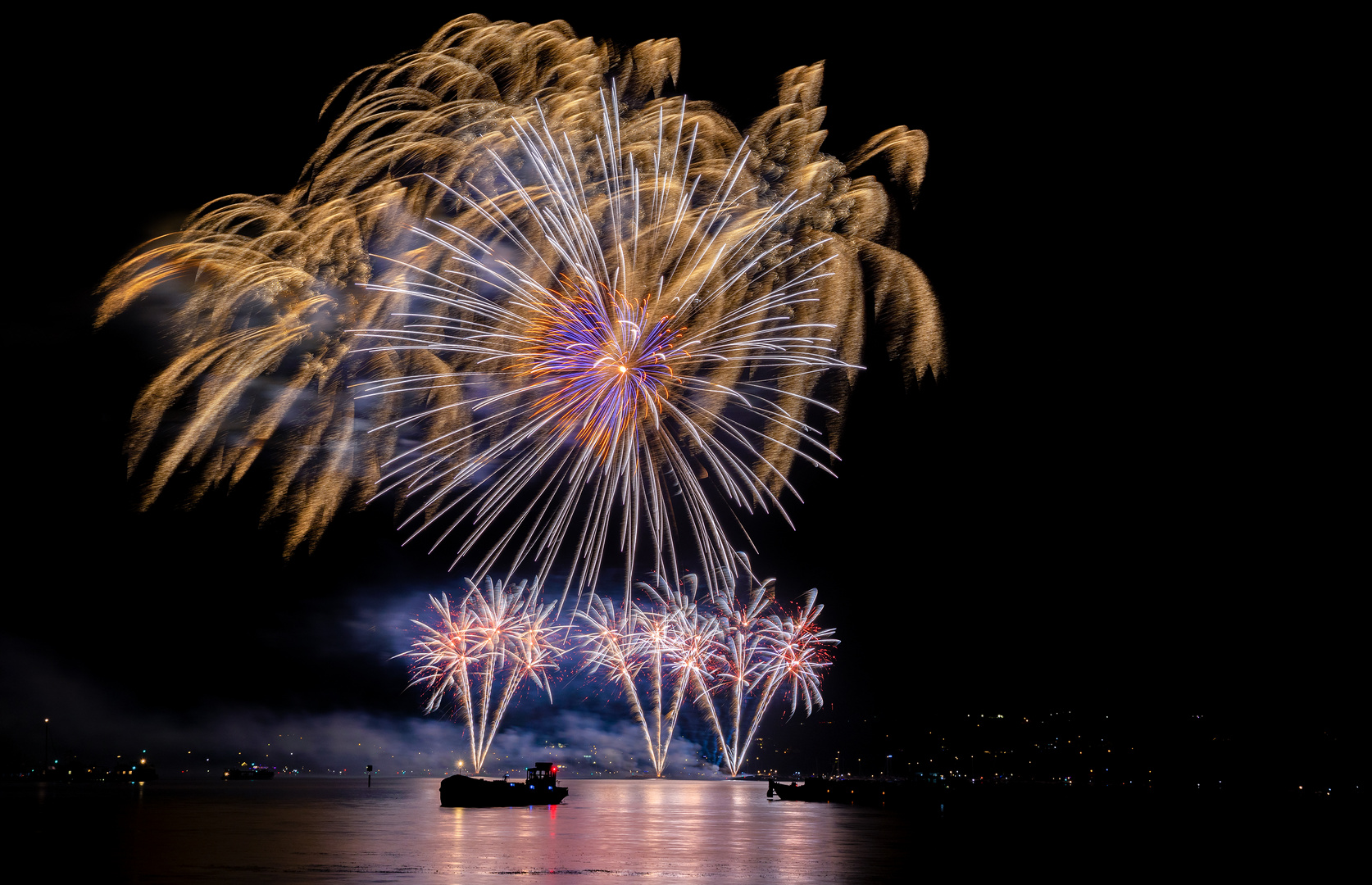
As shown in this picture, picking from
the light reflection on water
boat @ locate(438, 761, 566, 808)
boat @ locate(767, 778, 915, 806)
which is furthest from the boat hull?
boat @ locate(767, 778, 915, 806)

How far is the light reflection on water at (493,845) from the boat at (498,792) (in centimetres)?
686

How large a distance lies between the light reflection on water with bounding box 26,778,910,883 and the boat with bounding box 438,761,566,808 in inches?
270

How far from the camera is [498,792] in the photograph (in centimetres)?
Answer: 8269

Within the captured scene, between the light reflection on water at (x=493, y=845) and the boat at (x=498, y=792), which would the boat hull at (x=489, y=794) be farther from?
the light reflection on water at (x=493, y=845)

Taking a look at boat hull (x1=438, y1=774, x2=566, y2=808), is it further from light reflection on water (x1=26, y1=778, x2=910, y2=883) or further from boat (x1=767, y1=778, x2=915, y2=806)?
boat (x1=767, y1=778, x2=915, y2=806)

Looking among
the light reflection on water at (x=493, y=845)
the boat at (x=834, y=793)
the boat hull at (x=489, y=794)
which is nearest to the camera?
the light reflection on water at (x=493, y=845)

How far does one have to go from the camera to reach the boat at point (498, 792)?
80.8 metres

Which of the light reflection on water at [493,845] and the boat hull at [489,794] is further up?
the boat hull at [489,794]

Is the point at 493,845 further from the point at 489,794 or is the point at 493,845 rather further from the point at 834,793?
the point at 834,793

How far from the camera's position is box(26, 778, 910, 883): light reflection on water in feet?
96.4

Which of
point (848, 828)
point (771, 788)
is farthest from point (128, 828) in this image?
point (771, 788)

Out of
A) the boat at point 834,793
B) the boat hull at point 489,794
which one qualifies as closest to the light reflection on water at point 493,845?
the boat hull at point 489,794

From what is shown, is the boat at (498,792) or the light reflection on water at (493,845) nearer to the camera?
the light reflection on water at (493,845)

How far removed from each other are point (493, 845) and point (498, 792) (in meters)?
45.7
